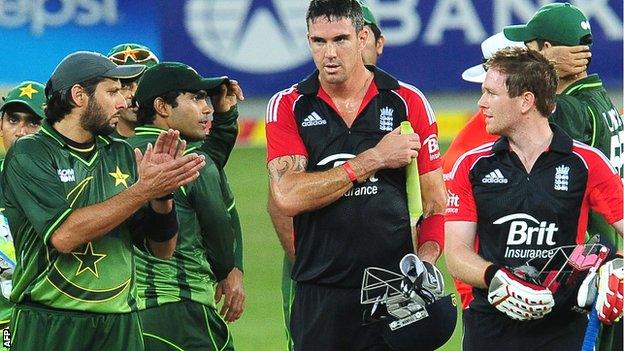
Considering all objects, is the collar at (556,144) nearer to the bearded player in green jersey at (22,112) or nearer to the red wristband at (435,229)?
the red wristband at (435,229)

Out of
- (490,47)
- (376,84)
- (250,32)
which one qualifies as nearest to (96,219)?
(376,84)

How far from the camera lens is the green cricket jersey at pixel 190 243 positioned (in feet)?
21.3

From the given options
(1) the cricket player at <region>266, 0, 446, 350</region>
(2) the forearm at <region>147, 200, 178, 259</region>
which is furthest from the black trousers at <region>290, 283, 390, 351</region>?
(2) the forearm at <region>147, 200, 178, 259</region>

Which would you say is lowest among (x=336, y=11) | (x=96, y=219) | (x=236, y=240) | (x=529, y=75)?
(x=236, y=240)

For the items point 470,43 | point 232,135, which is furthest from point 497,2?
point 232,135

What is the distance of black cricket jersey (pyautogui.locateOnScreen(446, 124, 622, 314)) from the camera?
576 cm

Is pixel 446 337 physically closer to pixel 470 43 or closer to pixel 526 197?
pixel 526 197

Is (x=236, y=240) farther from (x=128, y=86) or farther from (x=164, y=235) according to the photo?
(x=164, y=235)

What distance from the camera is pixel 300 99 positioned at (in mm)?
6027

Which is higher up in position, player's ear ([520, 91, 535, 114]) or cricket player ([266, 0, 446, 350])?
player's ear ([520, 91, 535, 114])

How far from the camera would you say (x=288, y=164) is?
593 centimetres

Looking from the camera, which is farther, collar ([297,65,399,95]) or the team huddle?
collar ([297,65,399,95])

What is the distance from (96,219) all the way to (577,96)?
2.73 meters

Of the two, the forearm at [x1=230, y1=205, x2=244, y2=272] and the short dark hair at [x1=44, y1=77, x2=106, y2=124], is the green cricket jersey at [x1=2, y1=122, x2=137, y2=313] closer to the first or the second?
the short dark hair at [x1=44, y1=77, x2=106, y2=124]
